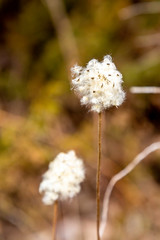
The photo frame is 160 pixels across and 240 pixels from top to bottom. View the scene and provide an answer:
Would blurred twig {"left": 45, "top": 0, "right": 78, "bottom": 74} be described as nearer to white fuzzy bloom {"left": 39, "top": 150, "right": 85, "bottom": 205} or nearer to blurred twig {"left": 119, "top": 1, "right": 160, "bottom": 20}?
blurred twig {"left": 119, "top": 1, "right": 160, "bottom": 20}

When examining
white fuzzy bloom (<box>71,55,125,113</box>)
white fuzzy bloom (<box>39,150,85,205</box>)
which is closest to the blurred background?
white fuzzy bloom (<box>39,150,85,205</box>)

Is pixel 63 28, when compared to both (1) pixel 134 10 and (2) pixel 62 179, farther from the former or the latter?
(2) pixel 62 179

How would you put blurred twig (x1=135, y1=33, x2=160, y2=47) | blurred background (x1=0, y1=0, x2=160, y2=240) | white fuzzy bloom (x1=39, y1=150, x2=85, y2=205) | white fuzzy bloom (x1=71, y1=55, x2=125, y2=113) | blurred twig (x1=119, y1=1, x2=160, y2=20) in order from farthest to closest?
1. blurred twig (x1=119, y1=1, x2=160, y2=20)
2. blurred twig (x1=135, y1=33, x2=160, y2=47)
3. blurred background (x1=0, y1=0, x2=160, y2=240)
4. white fuzzy bloom (x1=39, y1=150, x2=85, y2=205)
5. white fuzzy bloom (x1=71, y1=55, x2=125, y2=113)

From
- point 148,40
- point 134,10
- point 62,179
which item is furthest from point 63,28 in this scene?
point 62,179

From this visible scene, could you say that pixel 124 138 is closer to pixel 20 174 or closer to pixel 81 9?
pixel 20 174

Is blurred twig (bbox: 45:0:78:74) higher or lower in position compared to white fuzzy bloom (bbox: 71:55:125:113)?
higher

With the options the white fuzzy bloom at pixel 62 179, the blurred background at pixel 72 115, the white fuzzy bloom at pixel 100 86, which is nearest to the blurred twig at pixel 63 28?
the blurred background at pixel 72 115

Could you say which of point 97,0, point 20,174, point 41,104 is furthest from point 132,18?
point 20,174

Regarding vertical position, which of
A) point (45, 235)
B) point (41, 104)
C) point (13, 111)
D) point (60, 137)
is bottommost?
point (45, 235)
